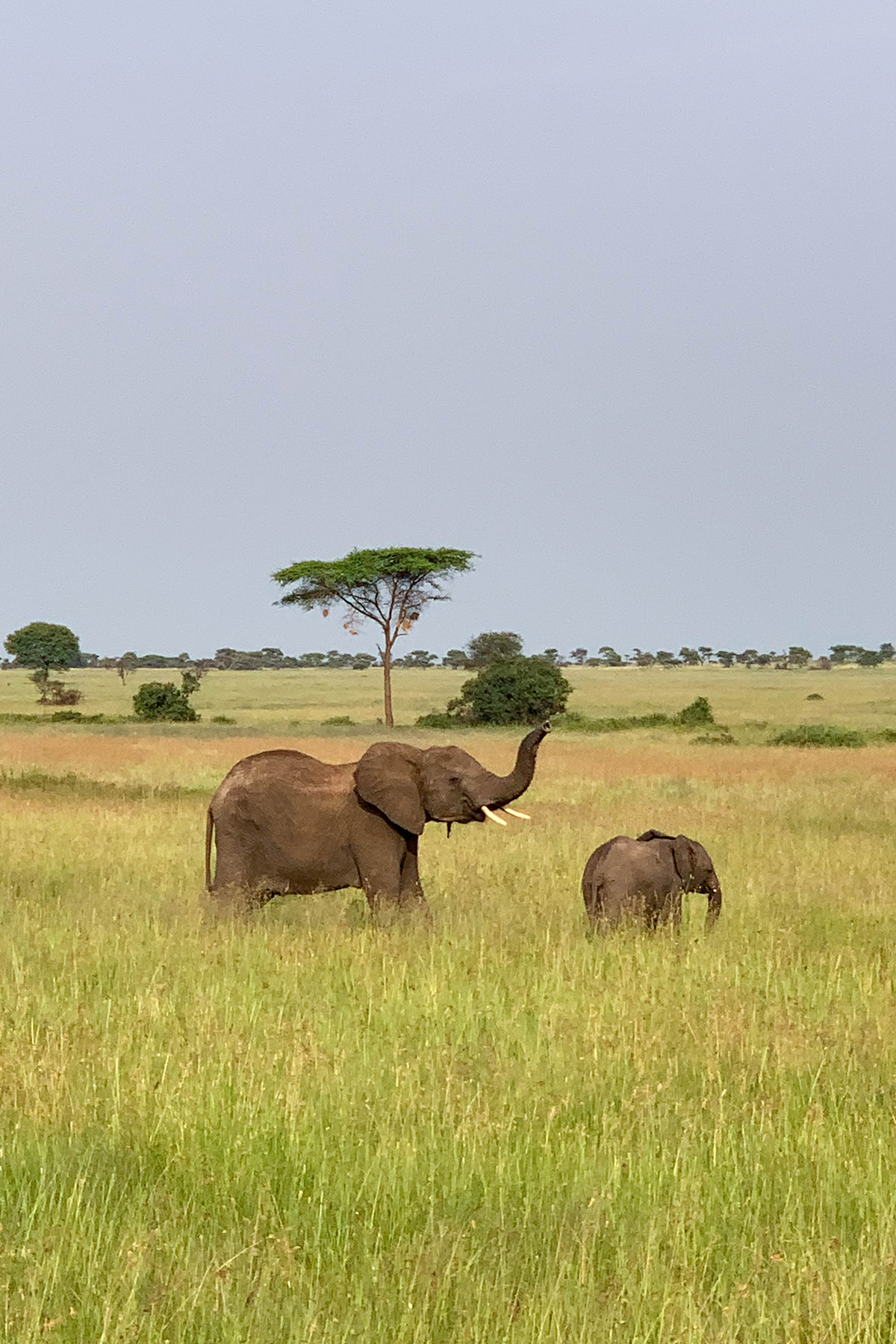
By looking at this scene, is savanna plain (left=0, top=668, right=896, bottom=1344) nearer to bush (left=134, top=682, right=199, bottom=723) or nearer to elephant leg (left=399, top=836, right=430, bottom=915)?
elephant leg (left=399, top=836, right=430, bottom=915)

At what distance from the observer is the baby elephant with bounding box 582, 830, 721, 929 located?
34.2 feet

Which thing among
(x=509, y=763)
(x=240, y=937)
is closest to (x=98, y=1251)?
(x=240, y=937)

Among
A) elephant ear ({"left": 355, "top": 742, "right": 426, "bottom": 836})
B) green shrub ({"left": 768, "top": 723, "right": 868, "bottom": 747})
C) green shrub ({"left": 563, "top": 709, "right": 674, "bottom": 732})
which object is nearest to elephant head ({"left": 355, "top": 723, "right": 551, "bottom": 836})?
elephant ear ({"left": 355, "top": 742, "right": 426, "bottom": 836})

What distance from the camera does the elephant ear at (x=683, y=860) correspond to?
10758mm

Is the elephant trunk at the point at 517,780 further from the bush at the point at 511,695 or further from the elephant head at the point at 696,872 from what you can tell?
the bush at the point at 511,695

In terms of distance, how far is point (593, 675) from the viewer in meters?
123

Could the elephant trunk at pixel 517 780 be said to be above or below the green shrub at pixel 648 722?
above

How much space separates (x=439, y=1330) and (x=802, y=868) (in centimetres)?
1106

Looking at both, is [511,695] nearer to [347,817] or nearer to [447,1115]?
[347,817]

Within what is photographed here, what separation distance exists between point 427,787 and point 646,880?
1.83 meters

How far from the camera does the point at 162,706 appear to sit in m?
57.1

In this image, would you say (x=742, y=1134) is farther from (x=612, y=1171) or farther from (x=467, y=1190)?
(x=467, y=1190)

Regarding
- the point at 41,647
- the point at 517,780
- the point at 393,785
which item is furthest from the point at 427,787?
the point at 41,647

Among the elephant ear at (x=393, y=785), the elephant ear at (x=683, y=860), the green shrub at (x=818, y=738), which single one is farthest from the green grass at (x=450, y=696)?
the elephant ear at (x=393, y=785)
